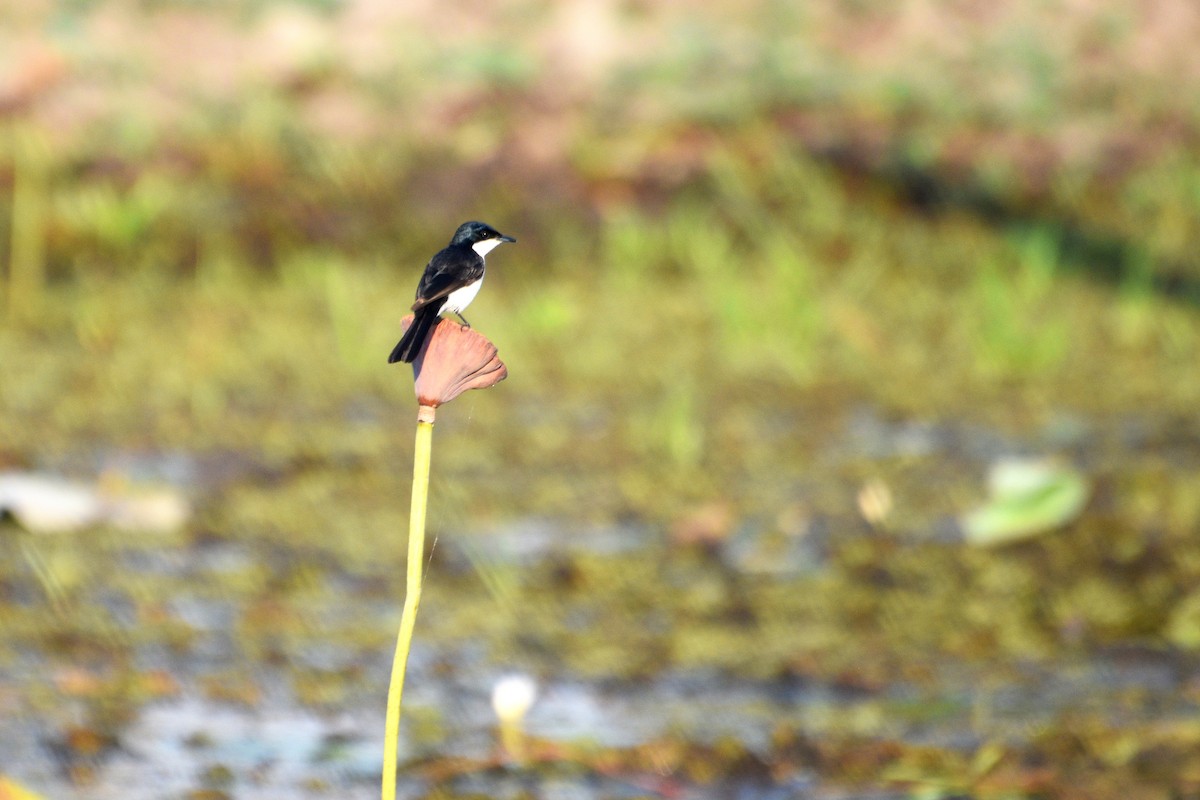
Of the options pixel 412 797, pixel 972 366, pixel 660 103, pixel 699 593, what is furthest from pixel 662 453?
pixel 660 103

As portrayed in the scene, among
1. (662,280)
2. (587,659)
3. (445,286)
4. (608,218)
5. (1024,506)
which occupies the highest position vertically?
(608,218)

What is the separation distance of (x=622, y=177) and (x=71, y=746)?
2.94 m

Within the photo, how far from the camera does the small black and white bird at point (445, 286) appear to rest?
74 centimetres

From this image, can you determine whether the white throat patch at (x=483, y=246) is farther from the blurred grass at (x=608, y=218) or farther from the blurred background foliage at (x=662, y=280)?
the blurred grass at (x=608, y=218)

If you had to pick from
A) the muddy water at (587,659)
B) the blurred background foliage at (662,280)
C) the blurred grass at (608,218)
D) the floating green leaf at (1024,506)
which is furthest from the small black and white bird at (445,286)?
the blurred grass at (608,218)

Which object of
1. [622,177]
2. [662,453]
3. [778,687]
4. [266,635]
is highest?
[622,177]

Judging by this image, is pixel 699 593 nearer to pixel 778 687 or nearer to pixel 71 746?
pixel 778 687

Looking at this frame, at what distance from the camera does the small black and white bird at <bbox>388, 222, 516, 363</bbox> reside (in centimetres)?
74

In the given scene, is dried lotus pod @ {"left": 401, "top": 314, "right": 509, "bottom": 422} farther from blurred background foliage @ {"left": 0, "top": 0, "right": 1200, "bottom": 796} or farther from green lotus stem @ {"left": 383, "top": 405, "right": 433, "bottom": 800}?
blurred background foliage @ {"left": 0, "top": 0, "right": 1200, "bottom": 796}

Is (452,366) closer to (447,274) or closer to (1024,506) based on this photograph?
(447,274)

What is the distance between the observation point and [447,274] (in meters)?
0.76

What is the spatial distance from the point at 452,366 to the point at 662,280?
2798 millimetres

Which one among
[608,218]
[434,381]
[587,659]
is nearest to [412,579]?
[434,381]

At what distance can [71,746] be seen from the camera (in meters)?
1.22
